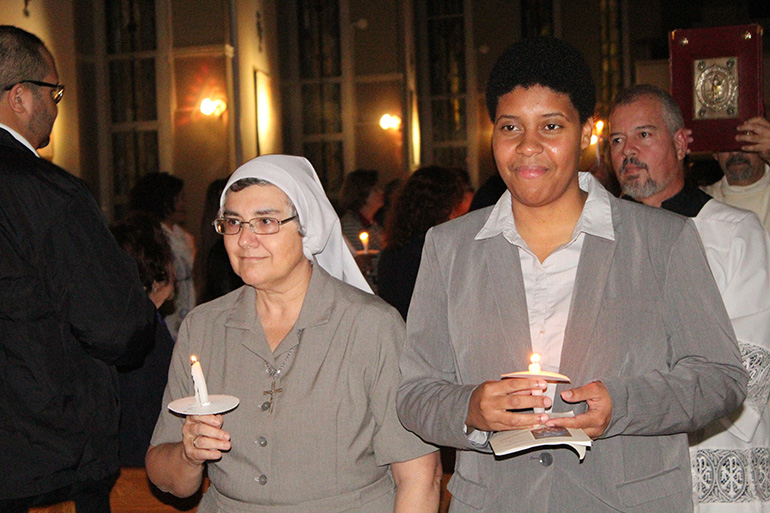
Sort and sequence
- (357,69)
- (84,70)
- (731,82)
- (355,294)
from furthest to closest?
1. (357,69)
2. (84,70)
3. (731,82)
4. (355,294)

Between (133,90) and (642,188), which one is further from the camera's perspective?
(133,90)

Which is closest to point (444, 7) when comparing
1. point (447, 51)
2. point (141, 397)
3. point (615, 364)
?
point (447, 51)

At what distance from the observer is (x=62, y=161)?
8695 millimetres

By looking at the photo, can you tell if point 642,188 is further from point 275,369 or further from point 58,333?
point 58,333

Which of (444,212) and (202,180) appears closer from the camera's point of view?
(444,212)

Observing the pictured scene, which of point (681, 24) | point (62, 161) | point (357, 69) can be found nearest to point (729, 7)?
point (681, 24)

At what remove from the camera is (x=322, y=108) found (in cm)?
1412

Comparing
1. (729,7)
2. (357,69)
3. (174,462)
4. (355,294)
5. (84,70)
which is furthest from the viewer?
(729,7)

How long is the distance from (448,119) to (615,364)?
624 inches

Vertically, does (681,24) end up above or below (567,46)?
above

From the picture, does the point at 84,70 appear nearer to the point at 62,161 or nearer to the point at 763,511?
the point at 62,161

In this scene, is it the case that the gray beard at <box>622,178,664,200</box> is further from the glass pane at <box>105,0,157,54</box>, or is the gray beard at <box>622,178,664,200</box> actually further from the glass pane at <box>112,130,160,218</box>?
the glass pane at <box>105,0,157,54</box>

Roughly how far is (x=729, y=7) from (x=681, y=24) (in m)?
1.04

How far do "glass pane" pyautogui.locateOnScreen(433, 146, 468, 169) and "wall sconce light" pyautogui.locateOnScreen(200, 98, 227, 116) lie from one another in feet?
26.2
